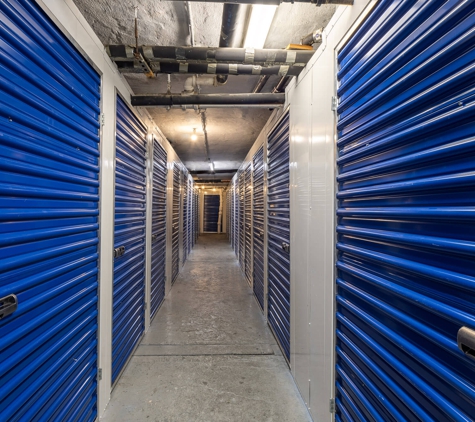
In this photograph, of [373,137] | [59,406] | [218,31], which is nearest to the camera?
[373,137]

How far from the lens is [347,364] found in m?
1.22

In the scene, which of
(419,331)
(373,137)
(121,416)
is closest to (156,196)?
(121,416)

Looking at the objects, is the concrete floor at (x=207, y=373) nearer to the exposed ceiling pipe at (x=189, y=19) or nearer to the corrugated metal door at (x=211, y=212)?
the exposed ceiling pipe at (x=189, y=19)

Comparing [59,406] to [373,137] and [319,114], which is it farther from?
[319,114]

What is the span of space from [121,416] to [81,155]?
179 cm

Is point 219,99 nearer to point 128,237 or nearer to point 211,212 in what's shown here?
point 128,237

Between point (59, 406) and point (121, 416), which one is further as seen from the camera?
point (121, 416)

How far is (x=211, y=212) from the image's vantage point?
13.7 meters

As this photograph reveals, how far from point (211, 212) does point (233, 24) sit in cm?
1234

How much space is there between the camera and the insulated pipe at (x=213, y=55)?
1.63 meters

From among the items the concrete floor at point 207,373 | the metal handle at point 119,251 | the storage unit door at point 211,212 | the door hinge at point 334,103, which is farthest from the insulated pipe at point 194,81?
the storage unit door at point 211,212

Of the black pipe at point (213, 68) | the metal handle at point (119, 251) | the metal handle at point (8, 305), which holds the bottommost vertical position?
the metal handle at point (8, 305)

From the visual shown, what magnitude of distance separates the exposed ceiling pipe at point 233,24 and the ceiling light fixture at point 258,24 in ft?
0.14

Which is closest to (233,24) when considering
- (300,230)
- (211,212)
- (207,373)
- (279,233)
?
(300,230)
